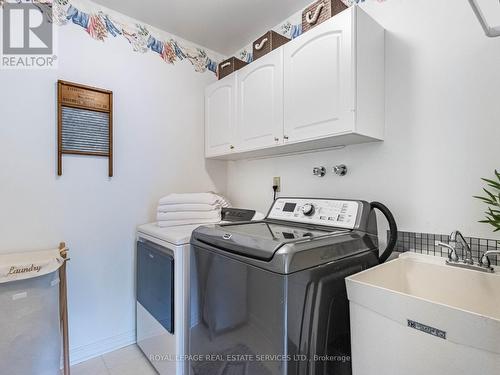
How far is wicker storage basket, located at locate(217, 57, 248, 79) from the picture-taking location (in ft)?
7.23

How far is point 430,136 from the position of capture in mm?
1354

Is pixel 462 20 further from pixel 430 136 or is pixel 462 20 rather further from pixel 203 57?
pixel 203 57

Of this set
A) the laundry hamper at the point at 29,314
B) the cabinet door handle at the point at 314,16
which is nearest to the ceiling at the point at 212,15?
the cabinet door handle at the point at 314,16

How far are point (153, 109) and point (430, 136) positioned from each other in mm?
1987

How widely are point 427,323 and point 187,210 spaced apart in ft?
4.97

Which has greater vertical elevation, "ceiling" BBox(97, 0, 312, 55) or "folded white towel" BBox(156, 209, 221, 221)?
"ceiling" BBox(97, 0, 312, 55)

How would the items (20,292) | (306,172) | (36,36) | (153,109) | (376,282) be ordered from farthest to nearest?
(153,109) → (306,172) → (36,36) → (20,292) → (376,282)

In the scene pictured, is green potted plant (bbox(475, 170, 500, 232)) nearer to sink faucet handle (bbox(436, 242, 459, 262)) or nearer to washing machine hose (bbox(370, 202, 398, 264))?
sink faucet handle (bbox(436, 242, 459, 262))

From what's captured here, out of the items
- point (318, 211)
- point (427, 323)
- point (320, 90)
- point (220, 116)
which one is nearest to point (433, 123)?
point (320, 90)

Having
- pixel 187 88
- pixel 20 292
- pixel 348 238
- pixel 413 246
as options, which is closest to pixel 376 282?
pixel 348 238

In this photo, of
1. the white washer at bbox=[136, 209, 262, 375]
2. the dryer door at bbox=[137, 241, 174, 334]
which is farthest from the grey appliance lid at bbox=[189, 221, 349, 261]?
the dryer door at bbox=[137, 241, 174, 334]

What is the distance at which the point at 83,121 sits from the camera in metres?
1.83

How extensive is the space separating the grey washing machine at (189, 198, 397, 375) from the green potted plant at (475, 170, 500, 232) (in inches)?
14.8

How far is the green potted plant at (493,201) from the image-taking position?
1054mm
